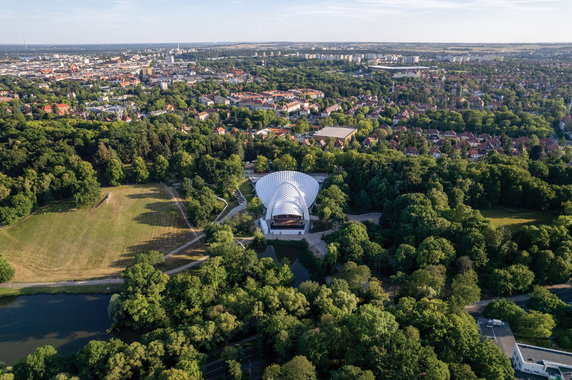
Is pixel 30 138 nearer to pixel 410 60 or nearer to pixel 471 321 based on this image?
pixel 471 321

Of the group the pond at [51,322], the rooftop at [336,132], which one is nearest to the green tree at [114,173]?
the pond at [51,322]

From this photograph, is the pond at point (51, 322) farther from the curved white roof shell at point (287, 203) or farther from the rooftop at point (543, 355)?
the rooftop at point (543, 355)

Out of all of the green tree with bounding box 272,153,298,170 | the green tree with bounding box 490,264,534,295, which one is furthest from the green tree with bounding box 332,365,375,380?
the green tree with bounding box 272,153,298,170

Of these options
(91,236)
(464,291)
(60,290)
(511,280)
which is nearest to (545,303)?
(511,280)

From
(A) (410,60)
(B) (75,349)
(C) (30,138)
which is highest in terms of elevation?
(A) (410,60)

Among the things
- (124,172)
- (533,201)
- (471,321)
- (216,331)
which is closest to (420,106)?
(533,201)

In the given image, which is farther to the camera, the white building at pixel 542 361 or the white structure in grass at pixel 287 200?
the white structure in grass at pixel 287 200

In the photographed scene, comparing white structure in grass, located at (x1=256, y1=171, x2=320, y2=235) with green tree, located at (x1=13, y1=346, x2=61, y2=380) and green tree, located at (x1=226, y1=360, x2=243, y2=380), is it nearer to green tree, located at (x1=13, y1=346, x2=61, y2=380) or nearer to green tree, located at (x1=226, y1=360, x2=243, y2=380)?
green tree, located at (x1=226, y1=360, x2=243, y2=380)
